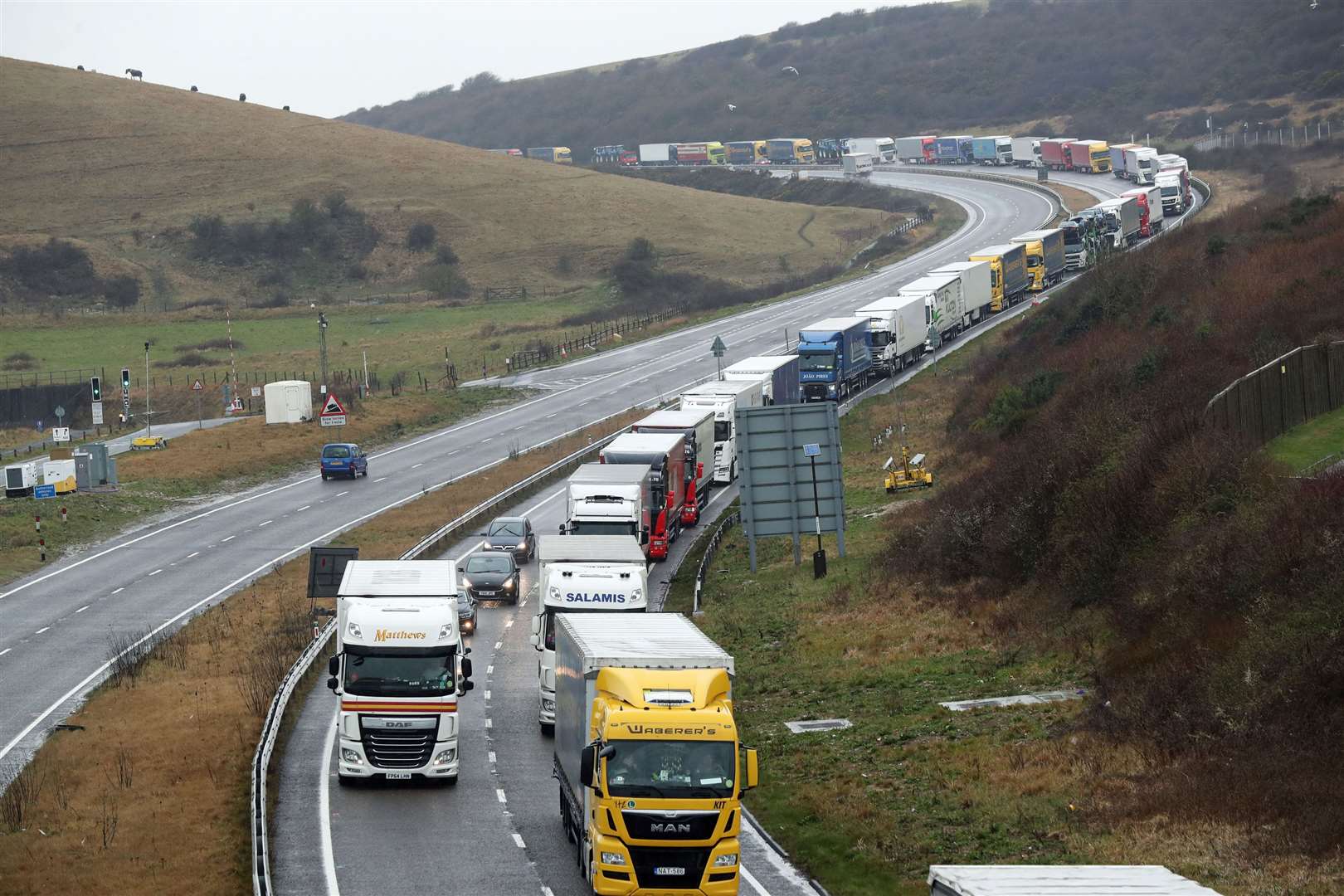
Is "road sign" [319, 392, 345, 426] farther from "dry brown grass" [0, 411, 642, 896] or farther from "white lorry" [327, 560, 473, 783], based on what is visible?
"white lorry" [327, 560, 473, 783]

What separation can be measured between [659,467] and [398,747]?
23.3 m

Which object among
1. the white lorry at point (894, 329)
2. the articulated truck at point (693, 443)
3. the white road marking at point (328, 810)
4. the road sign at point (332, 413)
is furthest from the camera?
the white lorry at point (894, 329)

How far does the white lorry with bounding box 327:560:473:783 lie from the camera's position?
92.1 ft

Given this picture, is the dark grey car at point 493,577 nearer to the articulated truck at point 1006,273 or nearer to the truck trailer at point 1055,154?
the articulated truck at point 1006,273

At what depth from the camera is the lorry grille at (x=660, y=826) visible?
21141 mm

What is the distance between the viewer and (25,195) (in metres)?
160

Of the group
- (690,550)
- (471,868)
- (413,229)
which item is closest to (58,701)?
(471,868)

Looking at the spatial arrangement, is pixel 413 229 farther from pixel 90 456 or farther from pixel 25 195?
pixel 90 456

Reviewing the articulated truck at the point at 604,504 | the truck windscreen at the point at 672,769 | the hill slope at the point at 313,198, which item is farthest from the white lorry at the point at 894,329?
the hill slope at the point at 313,198

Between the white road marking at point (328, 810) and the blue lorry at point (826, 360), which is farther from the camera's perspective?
the blue lorry at point (826, 360)

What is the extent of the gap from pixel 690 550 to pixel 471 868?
1147 inches

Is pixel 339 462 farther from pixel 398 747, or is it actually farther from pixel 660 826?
pixel 660 826

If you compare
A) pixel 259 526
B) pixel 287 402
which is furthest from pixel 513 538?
pixel 287 402

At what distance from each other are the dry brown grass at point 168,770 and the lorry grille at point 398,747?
2.35 m
